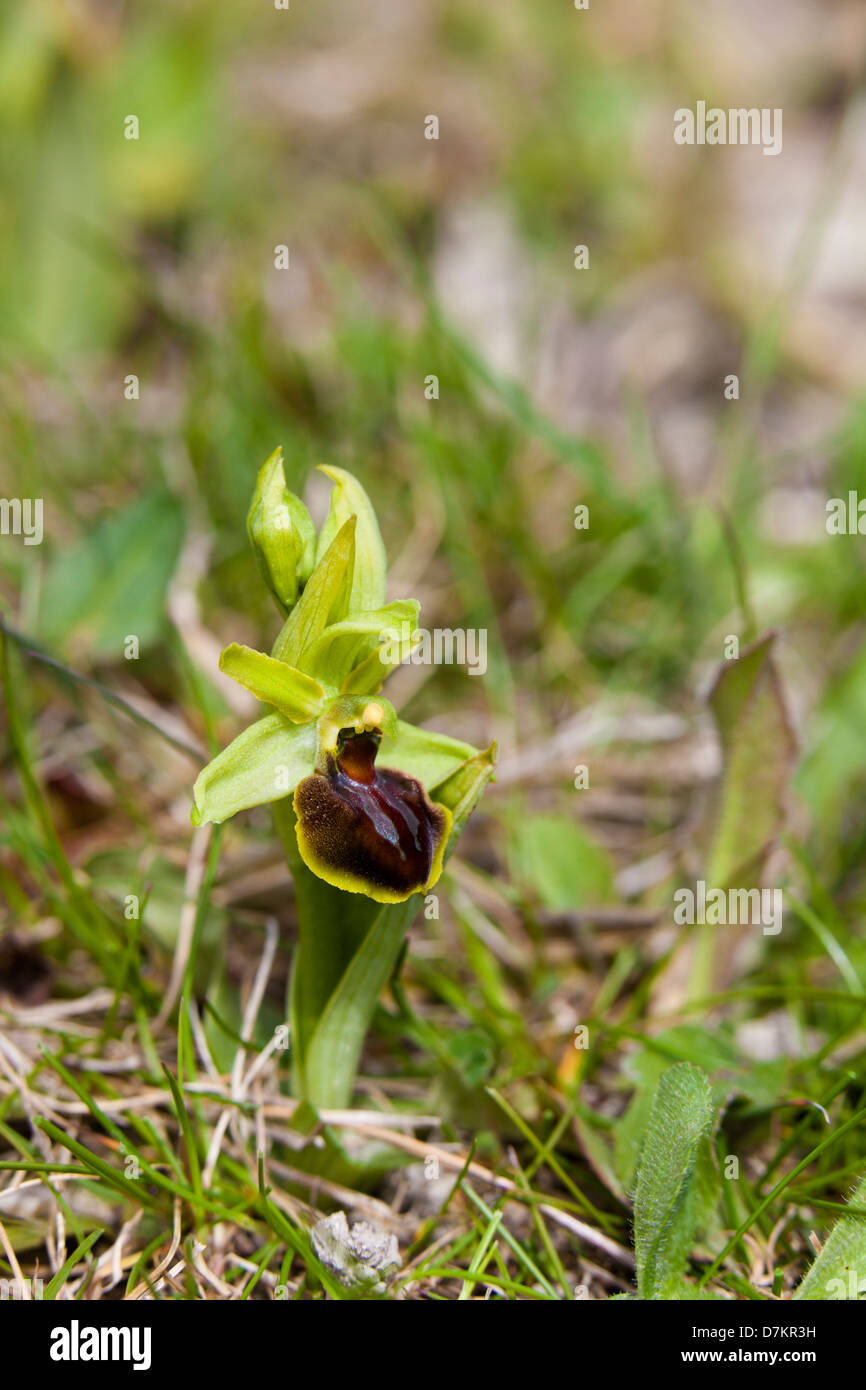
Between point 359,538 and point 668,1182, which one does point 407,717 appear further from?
point 668,1182

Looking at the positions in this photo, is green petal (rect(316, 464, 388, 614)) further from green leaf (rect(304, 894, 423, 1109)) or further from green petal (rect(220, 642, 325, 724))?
green leaf (rect(304, 894, 423, 1109))

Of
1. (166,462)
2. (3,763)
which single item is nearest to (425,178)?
(166,462)

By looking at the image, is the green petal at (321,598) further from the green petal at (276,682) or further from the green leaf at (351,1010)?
the green leaf at (351,1010)

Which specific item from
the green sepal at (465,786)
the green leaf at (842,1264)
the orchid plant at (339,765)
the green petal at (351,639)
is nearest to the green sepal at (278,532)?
the orchid plant at (339,765)

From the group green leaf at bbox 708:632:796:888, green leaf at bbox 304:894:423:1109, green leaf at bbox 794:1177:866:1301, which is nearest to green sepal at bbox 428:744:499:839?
green leaf at bbox 304:894:423:1109

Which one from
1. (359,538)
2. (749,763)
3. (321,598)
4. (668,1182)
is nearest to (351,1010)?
(668,1182)
